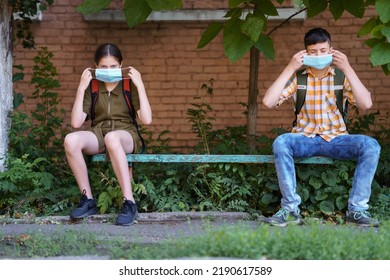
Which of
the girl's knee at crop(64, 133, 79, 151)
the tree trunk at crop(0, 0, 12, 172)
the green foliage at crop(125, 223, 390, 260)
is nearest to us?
the green foliage at crop(125, 223, 390, 260)

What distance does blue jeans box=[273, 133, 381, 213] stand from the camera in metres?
5.49

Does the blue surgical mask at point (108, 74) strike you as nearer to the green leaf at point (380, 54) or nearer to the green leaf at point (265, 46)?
the green leaf at point (265, 46)

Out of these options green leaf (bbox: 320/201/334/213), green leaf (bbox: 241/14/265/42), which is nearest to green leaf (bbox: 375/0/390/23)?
green leaf (bbox: 241/14/265/42)

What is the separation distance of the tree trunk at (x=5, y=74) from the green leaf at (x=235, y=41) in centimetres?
209

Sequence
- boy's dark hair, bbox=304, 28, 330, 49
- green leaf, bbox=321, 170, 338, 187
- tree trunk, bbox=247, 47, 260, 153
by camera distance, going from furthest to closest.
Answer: tree trunk, bbox=247, 47, 260, 153, green leaf, bbox=321, 170, 338, 187, boy's dark hair, bbox=304, 28, 330, 49

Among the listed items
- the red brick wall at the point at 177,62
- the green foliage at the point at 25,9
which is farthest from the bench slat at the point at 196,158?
the red brick wall at the point at 177,62

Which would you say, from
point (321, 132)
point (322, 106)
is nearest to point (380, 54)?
point (322, 106)

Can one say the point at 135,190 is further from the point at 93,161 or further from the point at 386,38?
the point at 386,38

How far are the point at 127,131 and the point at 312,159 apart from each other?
147 centimetres

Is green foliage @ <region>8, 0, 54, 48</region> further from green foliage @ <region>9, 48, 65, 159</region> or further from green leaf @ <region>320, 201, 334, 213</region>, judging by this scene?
green leaf @ <region>320, 201, 334, 213</region>

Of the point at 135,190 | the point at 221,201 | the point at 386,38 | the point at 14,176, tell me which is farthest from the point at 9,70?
the point at 386,38

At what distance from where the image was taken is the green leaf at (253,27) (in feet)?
17.6

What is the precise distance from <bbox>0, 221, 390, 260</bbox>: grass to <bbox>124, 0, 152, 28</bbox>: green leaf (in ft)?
5.61

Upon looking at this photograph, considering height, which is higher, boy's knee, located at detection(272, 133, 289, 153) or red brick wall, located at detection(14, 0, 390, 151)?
red brick wall, located at detection(14, 0, 390, 151)
